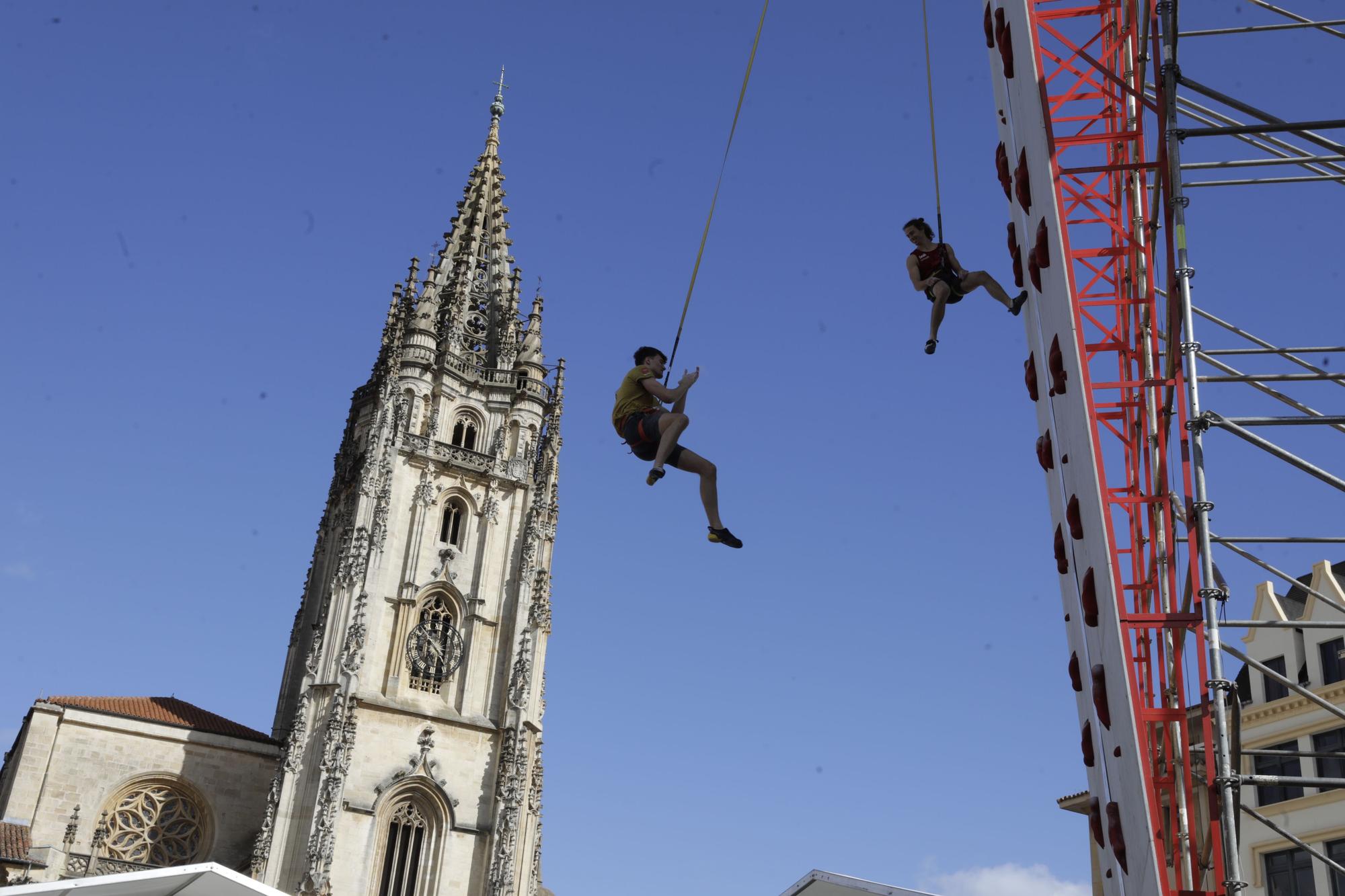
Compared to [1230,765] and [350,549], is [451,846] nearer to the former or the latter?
[350,549]

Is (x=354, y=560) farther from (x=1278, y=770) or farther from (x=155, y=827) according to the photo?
(x=1278, y=770)

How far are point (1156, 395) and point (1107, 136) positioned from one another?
9.12 feet

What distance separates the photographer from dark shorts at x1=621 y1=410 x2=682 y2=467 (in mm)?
12469

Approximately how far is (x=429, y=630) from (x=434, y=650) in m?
0.73

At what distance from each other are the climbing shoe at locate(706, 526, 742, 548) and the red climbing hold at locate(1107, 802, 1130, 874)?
3968 millimetres

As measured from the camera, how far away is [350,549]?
46.9m

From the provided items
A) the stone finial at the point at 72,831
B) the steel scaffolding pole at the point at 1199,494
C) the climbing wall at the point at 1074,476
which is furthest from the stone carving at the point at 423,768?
the steel scaffolding pole at the point at 1199,494

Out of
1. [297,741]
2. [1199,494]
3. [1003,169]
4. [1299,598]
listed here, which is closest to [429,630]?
[297,741]

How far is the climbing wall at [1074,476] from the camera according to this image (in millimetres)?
11023

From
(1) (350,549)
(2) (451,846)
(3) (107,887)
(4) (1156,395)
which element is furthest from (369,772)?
(4) (1156,395)

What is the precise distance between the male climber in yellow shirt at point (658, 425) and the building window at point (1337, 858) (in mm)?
17294

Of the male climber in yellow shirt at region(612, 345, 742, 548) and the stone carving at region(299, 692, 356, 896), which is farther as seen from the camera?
the stone carving at region(299, 692, 356, 896)

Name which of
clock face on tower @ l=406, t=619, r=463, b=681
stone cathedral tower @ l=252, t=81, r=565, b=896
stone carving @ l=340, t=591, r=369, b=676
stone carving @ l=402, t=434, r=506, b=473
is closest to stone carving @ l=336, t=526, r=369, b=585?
stone cathedral tower @ l=252, t=81, r=565, b=896

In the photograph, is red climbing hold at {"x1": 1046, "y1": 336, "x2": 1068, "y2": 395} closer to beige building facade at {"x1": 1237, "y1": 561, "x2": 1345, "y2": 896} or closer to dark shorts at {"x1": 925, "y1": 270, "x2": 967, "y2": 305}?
dark shorts at {"x1": 925, "y1": 270, "x2": 967, "y2": 305}
